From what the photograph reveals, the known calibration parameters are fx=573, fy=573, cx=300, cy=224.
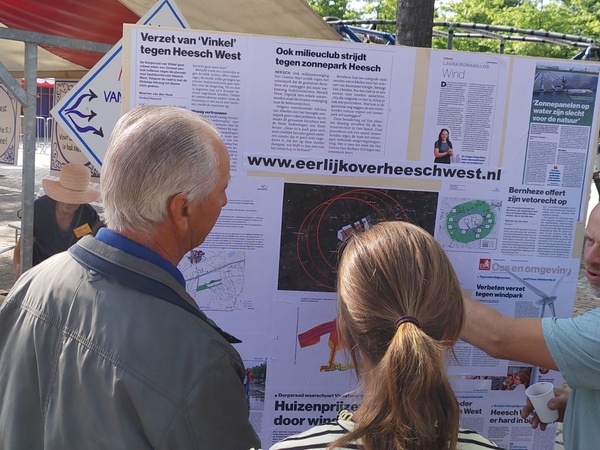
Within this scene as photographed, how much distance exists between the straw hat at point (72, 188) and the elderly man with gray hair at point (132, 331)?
3429 millimetres

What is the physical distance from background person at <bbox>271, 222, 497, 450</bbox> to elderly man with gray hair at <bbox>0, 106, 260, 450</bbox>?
8.6 inches

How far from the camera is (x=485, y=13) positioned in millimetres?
17938

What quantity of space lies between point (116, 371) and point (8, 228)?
922 cm

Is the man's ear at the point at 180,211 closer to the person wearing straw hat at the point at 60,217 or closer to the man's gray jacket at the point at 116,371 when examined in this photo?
the man's gray jacket at the point at 116,371

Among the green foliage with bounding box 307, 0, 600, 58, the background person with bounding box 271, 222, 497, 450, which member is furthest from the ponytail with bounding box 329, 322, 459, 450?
the green foliage with bounding box 307, 0, 600, 58

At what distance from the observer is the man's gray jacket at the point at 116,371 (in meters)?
1.18

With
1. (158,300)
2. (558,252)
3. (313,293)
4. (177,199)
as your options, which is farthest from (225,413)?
(558,252)

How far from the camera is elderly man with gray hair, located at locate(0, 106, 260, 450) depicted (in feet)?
3.88

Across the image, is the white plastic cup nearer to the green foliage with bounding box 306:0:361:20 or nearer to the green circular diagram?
the green circular diagram

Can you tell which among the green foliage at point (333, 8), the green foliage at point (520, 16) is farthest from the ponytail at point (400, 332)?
the green foliage at point (333, 8)

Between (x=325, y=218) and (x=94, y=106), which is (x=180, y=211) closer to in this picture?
(x=325, y=218)

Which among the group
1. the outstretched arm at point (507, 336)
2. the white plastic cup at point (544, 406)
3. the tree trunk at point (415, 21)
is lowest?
the white plastic cup at point (544, 406)

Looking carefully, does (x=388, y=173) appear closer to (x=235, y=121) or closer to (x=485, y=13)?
(x=235, y=121)

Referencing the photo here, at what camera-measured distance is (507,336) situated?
1.74 meters
